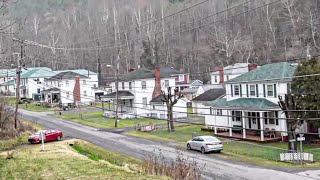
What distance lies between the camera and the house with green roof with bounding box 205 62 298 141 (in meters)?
33.7

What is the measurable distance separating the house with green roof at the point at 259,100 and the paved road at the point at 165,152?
17.5 ft

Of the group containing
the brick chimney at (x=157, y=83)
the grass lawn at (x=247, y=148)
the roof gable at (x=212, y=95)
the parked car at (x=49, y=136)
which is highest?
the brick chimney at (x=157, y=83)

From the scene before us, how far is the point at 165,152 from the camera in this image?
29469 millimetres

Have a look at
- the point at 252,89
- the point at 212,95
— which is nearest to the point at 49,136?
the point at 252,89

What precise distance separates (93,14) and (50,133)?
62.2 m

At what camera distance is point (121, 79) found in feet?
191

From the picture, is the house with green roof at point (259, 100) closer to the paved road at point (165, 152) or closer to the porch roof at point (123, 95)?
the paved road at point (165, 152)

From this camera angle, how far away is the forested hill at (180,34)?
66062mm

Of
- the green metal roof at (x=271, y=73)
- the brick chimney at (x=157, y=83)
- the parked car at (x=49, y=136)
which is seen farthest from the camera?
the brick chimney at (x=157, y=83)

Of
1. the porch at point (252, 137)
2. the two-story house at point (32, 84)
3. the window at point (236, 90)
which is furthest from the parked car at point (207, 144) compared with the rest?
the two-story house at point (32, 84)

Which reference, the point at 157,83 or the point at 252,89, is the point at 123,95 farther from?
the point at 252,89

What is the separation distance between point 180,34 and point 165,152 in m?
56.7

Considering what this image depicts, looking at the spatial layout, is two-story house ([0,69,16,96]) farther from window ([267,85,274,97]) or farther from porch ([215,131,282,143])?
window ([267,85,274,97])

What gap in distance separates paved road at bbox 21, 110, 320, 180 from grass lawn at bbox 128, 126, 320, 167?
4.87 ft
